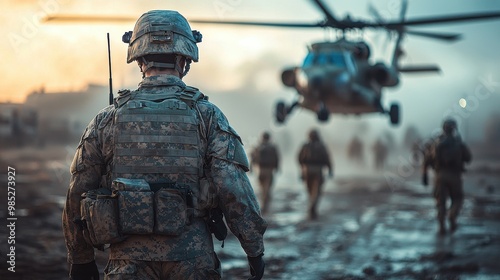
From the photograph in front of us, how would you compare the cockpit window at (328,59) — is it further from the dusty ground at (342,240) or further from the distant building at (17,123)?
the distant building at (17,123)

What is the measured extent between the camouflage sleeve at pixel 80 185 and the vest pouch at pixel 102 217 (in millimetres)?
152

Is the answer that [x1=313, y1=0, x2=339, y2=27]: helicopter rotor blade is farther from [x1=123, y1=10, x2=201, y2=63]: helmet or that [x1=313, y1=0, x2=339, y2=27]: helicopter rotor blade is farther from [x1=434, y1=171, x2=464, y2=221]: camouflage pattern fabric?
[x1=123, y1=10, x2=201, y2=63]: helmet

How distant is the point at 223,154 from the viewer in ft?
11.3

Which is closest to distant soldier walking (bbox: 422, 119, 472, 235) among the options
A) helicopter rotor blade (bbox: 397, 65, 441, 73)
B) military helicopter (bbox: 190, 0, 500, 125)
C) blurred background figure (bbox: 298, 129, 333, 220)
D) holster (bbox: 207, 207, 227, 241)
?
military helicopter (bbox: 190, 0, 500, 125)

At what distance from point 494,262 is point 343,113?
23.0 feet

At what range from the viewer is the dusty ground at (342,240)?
7.83 m

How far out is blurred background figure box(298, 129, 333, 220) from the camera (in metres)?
13.4

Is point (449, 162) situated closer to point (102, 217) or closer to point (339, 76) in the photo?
point (339, 76)

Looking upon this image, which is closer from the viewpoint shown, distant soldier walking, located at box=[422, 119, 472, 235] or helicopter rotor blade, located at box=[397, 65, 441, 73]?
distant soldier walking, located at box=[422, 119, 472, 235]

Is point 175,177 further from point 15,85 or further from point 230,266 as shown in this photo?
point 15,85

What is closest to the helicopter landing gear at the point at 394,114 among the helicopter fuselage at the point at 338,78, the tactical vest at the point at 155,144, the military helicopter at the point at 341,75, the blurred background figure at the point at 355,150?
the military helicopter at the point at 341,75

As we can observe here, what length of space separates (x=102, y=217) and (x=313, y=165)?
1034 cm

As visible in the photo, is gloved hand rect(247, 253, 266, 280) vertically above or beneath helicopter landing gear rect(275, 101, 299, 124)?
beneath

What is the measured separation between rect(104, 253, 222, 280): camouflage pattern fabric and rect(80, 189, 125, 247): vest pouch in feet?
0.45
